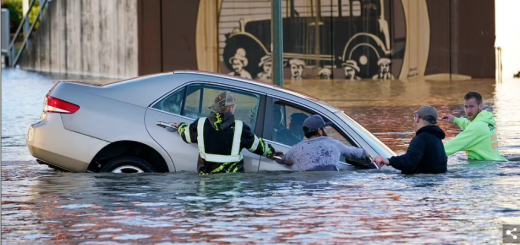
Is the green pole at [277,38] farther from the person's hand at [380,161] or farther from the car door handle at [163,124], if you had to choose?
the person's hand at [380,161]

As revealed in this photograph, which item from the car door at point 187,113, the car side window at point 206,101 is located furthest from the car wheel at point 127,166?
the car side window at point 206,101

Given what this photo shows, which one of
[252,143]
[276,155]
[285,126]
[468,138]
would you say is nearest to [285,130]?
[285,126]

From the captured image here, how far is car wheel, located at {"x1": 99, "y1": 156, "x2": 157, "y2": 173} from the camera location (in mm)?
10352

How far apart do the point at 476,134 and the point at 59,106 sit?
4.31m

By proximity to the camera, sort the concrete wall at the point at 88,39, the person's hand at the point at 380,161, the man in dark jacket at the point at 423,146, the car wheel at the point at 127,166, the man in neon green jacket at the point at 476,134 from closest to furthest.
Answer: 1. the person's hand at the point at 380,161
2. the man in dark jacket at the point at 423,146
3. the car wheel at the point at 127,166
4. the man in neon green jacket at the point at 476,134
5. the concrete wall at the point at 88,39

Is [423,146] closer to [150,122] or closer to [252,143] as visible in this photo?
[252,143]

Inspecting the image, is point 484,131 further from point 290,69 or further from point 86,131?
point 290,69

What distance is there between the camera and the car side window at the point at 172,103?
34.2ft

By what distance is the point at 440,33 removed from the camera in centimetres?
3291

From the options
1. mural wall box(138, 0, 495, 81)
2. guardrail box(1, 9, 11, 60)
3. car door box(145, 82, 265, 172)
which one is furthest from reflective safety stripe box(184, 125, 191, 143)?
guardrail box(1, 9, 11, 60)

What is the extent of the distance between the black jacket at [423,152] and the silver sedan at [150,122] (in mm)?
389

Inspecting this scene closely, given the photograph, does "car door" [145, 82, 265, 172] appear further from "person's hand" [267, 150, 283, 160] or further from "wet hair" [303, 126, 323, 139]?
"wet hair" [303, 126, 323, 139]

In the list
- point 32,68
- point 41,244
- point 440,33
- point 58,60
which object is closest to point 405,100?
point 440,33

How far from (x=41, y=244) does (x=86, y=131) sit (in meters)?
2.95
